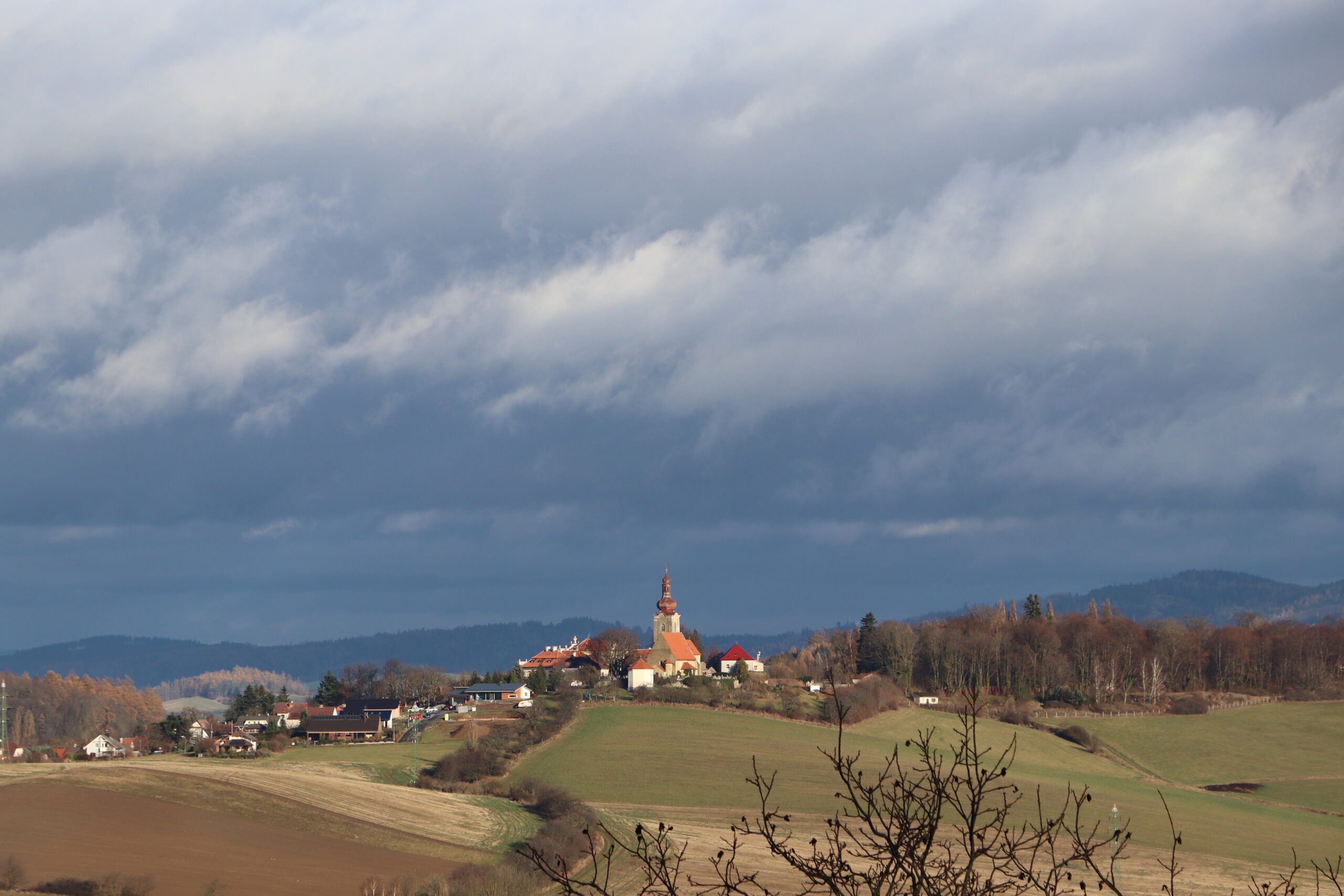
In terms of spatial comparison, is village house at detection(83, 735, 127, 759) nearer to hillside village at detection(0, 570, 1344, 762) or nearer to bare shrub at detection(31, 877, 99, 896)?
hillside village at detection(0, 570, 1344, 762)

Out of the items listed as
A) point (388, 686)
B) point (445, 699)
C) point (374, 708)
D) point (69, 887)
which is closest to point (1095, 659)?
point (445, 699)

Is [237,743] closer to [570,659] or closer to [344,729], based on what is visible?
[344,729]

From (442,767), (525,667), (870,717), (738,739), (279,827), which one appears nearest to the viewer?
(279,827)

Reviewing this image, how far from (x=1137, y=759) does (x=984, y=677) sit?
33.2 meters

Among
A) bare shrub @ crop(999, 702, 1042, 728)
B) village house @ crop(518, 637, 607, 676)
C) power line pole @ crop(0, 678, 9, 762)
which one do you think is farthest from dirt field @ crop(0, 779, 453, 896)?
bare shrub @ crop(999, 702, 1042, 728)

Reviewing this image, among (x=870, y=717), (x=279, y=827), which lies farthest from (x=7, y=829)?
(x=870, y=717)

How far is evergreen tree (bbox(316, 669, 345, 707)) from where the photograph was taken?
15475 centimetres

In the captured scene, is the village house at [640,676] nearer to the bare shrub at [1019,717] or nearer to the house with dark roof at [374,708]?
the house with dark roof at [374,708]

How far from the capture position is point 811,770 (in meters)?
88.4

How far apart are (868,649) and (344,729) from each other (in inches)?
2497

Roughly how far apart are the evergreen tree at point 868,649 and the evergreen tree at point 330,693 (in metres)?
67.2

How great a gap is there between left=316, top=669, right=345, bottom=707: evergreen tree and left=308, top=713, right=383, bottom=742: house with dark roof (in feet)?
75.4

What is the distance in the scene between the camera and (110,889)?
158 ft

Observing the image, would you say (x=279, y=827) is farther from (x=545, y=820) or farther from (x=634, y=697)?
(x=634, y=697)
